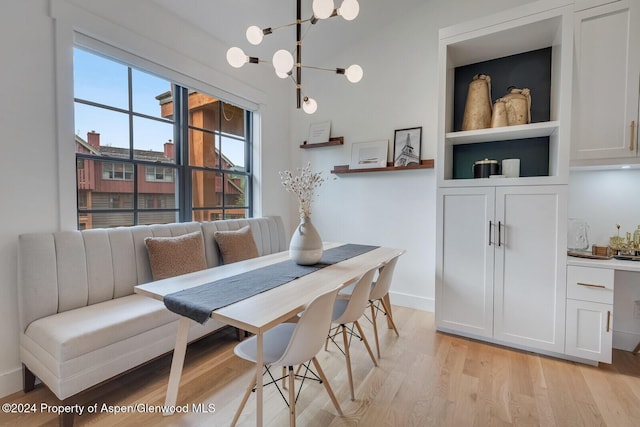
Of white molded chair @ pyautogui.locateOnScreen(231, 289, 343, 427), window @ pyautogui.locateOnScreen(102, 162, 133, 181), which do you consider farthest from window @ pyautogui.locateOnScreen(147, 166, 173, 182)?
white molded chair @ pyautogui.locateOnScreen(231, 289, 343, 427)

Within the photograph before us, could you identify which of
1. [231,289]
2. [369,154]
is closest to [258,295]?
[231,289]

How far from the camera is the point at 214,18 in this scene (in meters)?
2.80

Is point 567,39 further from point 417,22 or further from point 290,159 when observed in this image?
point 290,159

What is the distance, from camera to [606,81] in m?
2.08

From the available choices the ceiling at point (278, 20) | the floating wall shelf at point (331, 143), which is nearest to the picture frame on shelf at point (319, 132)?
the floating wall shelf at point (331, 143)

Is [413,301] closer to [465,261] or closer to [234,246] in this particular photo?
[465,261]

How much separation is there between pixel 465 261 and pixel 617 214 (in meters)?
1.17

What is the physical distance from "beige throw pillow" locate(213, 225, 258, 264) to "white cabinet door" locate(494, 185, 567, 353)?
2112 mm

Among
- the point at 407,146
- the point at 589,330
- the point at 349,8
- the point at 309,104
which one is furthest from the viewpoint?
the point at 407,146

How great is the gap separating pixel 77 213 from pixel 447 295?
2972 millimetres

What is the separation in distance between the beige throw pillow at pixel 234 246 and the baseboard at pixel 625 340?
3057mm

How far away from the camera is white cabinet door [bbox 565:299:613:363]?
2.05m

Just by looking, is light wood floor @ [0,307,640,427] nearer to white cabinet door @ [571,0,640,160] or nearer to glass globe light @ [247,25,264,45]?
white cabinet door @ [571,0,640,160]

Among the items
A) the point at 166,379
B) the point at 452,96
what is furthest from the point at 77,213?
the point at 452,96
